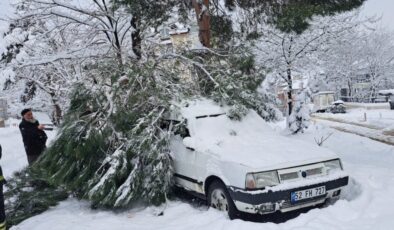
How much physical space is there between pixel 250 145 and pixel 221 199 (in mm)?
974

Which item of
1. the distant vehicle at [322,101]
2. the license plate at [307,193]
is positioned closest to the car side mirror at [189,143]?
the license plate at [307,193]

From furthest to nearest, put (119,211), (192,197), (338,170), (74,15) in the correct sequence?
1. (74,15)
2. (192,197)
3. (119,211)
4. (338,170)

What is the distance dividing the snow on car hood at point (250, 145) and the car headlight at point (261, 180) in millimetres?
82

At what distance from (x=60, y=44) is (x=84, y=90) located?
398 inches

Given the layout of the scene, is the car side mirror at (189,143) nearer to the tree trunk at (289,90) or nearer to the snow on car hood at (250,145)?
the snow on car hood at (250,145)

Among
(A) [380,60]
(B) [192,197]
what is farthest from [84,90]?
(A) [380,60]

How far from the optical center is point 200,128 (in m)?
6.37

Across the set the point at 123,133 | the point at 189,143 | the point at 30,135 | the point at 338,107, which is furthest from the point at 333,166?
the point at 338,107

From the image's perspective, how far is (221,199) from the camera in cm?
A: 539

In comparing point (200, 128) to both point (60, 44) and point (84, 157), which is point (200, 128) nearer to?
point (84, 157)

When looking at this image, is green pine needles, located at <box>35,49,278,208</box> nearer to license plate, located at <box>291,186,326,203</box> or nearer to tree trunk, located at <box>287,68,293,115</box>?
license plate, located at <box>291,186,326,203</box>

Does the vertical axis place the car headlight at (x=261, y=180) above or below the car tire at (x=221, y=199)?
A: above

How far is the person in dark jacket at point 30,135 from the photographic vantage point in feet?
28.7

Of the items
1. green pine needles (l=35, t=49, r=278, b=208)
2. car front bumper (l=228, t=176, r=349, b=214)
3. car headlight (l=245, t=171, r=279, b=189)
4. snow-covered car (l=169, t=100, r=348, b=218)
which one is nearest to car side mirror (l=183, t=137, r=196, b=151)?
snow-covered car (l=169, t=100, r=348, b=218)
